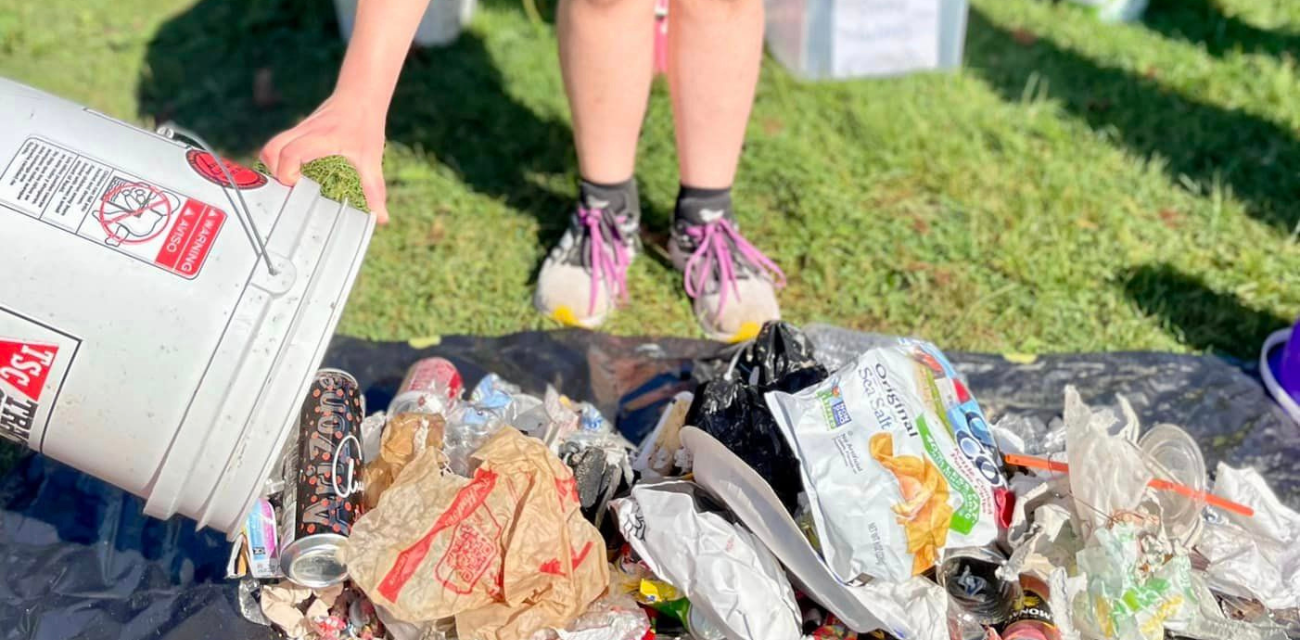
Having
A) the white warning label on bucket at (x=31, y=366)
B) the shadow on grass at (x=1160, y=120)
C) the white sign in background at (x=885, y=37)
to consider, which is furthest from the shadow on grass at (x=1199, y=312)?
the white warning label on bucket at (x=31, y=366)

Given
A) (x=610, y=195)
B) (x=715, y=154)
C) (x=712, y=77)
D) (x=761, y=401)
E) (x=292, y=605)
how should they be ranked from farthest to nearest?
(x=610, y=195) → (x=715, y=154) → (x=712, y=77) → (x=761, y=401) → (x=292, y=605)

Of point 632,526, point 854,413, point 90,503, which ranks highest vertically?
point 854,413

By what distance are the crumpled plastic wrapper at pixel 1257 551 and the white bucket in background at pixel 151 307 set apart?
1380 mm

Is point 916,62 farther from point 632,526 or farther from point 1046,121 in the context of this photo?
point 632,526

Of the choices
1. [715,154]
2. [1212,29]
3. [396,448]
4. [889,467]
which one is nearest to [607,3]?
[715,154]

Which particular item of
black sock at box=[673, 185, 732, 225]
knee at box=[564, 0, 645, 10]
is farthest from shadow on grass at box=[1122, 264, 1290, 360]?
knee at box=[564, 0, 645, 10]

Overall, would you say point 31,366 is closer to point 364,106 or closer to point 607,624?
point 364,106

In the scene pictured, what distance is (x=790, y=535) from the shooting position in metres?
1.45

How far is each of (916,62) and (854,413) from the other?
2.06 meters

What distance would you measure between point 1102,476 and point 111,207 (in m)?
1.43

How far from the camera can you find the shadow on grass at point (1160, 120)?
8.93 ft

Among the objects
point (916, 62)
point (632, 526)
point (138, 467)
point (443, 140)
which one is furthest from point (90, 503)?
point (916, 62)

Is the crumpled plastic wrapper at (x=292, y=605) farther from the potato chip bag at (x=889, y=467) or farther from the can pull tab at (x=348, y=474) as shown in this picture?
the potato chip bag at (x=889, y=467)

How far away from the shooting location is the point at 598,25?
2018 mm
